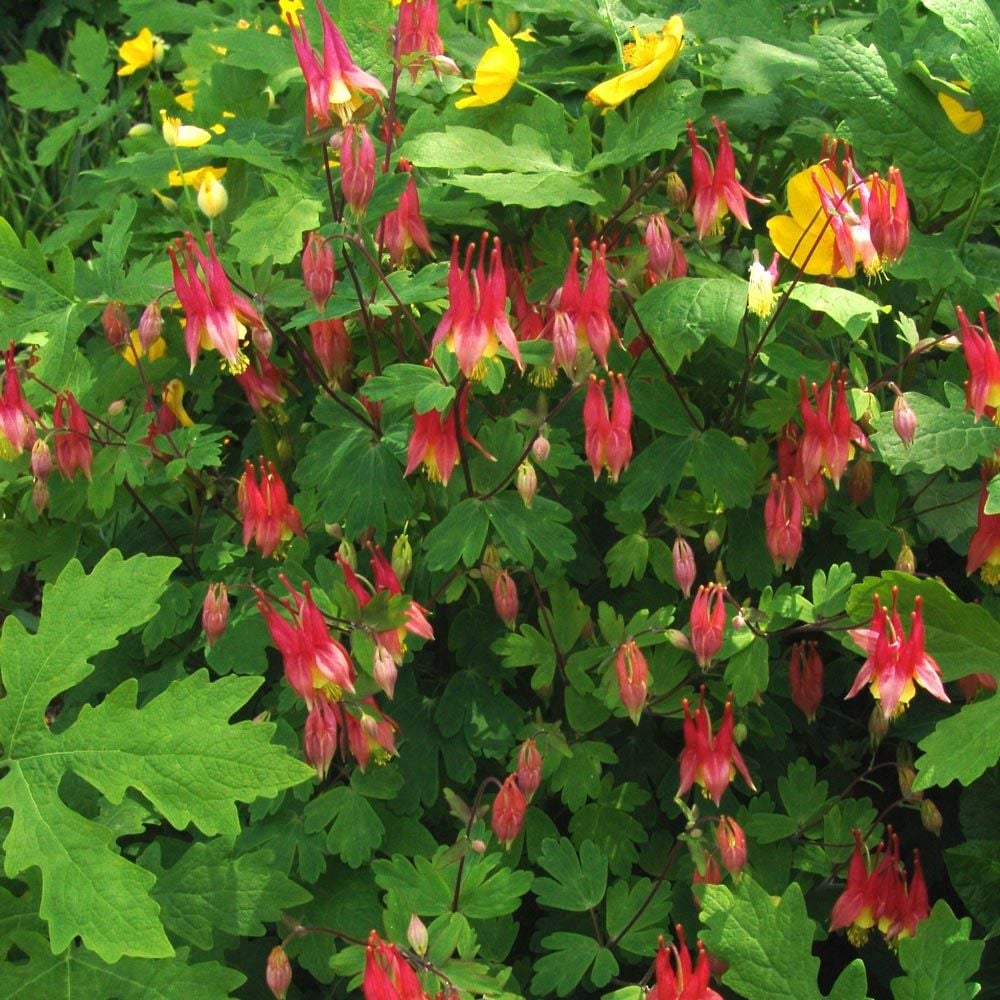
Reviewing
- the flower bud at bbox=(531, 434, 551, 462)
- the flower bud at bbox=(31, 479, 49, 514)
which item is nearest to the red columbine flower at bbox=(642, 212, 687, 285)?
the flower bud at bbox=(531, 434, 551, 462)

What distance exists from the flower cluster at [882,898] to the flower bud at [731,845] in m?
0.19

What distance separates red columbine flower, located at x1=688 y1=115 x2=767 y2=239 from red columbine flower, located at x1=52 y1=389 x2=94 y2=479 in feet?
2.98

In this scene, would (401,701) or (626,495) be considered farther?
(401,701)

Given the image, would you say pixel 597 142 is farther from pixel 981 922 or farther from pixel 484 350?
pixel 981 922

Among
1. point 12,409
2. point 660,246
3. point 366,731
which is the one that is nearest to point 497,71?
point 660,246

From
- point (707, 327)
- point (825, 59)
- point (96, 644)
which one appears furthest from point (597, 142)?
point (96, 644)

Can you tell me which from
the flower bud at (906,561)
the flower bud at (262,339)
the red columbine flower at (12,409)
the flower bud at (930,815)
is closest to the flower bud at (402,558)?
the flower bud at (262,339)

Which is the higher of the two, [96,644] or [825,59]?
[825,59]

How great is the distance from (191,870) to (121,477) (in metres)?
0.55

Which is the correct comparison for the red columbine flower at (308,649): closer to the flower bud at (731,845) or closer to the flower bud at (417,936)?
the flower bud at (417,936)

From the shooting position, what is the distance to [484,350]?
1562 mm

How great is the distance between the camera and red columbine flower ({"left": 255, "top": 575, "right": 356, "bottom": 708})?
153 cm

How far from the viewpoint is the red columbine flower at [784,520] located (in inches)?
67.0

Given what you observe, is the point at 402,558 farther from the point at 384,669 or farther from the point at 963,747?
the point at 963,747
